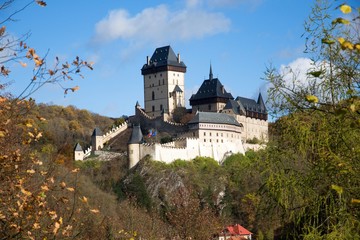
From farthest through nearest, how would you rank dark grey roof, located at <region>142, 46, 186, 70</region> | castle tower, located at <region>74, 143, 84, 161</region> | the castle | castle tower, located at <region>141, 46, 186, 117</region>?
dark grey roof, located at <region>142, 46, 186, 70</region> < castle tower, located at <region>141, 46, 186, 117</region> < castle tower, located at <region>74, 143, 84, 161</region> < the castle

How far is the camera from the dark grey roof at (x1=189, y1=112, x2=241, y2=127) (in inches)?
2656

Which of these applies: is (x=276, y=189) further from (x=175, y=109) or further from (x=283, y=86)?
(x=175, y=109)

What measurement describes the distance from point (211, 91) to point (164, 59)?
8.44 metres

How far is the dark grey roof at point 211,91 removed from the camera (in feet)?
252

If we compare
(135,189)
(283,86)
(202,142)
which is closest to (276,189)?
(283,86)

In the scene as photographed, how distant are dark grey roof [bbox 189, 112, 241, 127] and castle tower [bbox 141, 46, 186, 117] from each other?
9981 millimetres

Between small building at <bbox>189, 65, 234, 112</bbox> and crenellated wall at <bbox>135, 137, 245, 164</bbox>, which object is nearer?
crenellated wall at <bbox>135, 137, 245, 164</bbox>

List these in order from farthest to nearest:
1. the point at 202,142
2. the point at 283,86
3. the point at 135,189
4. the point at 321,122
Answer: the point at 202,142 < the point at 135,189 < the point at 283,86 < the point at 321,122

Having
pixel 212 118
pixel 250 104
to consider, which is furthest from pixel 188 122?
pixel 250 104

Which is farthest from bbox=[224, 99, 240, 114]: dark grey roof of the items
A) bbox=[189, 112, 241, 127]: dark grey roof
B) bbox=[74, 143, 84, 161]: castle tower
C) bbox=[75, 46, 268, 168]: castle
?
bbox=[74, 143, 84, 161]: castle tower

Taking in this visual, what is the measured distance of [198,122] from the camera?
220 feet

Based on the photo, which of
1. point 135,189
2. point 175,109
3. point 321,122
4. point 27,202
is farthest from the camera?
point 175,109

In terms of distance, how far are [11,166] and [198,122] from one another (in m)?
58.7

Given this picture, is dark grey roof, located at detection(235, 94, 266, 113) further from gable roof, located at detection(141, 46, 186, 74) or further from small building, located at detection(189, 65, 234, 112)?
gable roof, located at detection(141, 46, 186, 74)
